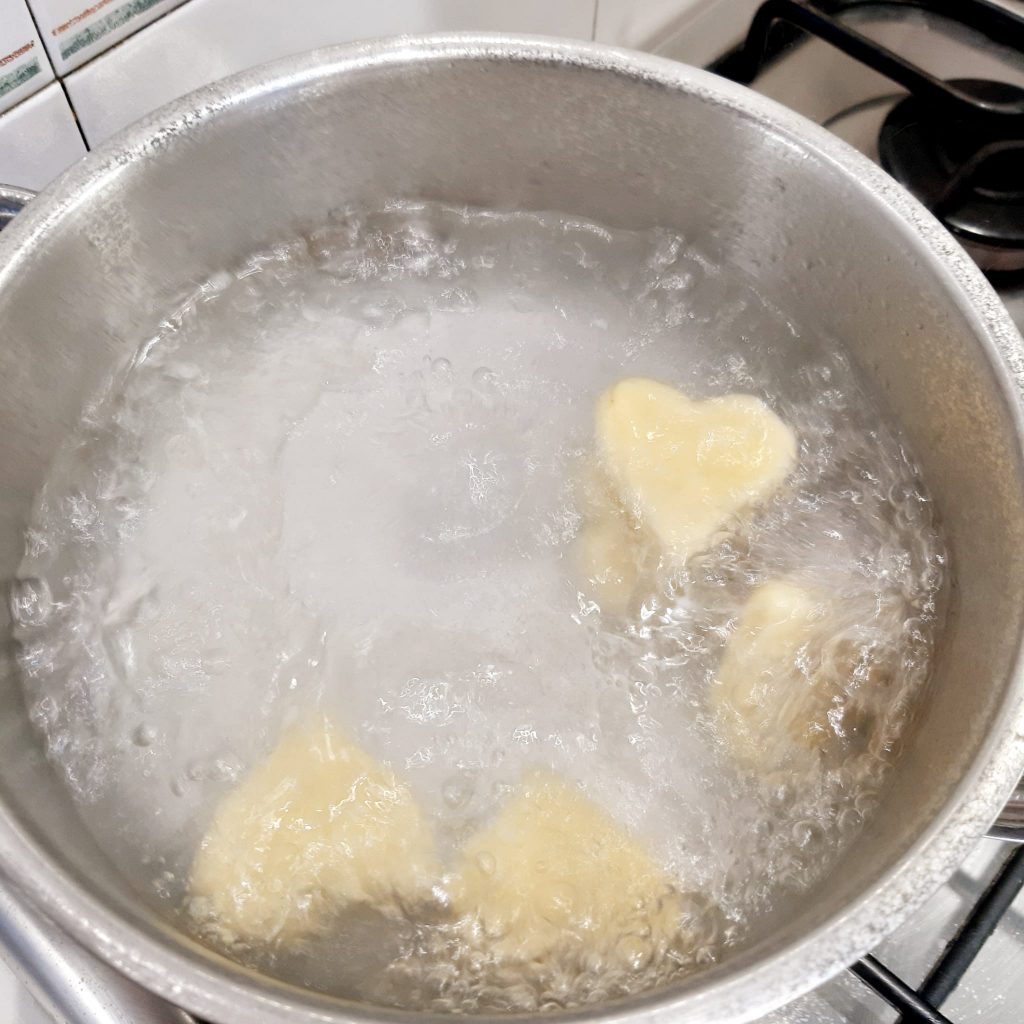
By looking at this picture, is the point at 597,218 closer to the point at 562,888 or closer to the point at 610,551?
the point at 610,551

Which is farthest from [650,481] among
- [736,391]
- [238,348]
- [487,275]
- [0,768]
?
[0,768]

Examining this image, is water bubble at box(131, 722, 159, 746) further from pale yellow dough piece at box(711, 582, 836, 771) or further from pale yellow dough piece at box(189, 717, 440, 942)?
pale yellow dough piece at box(711, 582, 836, 771)

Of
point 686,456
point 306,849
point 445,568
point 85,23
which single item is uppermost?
point 85,23

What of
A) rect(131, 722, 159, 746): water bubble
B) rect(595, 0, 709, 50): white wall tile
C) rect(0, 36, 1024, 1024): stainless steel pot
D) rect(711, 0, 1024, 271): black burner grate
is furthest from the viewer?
rect(595, 0, 709, 50): white wall tile

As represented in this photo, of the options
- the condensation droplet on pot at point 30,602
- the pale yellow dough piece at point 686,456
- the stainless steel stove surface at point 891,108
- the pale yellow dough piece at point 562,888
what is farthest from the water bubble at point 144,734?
the stainless steel stove surface at point 891,108

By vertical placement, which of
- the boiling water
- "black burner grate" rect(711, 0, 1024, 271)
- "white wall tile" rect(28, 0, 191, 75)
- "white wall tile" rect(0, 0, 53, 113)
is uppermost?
"black burner grate" rect(711, 0, 1024, 271)

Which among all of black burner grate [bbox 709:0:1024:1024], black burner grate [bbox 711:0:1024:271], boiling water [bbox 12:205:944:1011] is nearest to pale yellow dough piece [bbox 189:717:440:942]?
boiling water [bbox 12:205:944:1011]

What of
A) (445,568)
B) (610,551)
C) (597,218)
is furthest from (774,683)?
(597,218)
